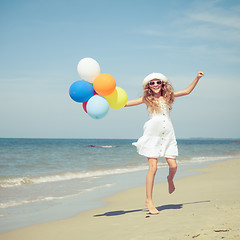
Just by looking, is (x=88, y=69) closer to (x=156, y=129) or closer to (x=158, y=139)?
(x=156, y=129)

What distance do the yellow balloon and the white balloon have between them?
1.21 ft

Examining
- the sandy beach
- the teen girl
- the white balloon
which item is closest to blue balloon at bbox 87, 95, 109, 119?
the white balloon

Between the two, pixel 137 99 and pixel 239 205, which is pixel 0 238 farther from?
pixel 239 205

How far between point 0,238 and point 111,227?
1.38 metres

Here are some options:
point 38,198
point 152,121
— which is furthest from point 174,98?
point 38,198

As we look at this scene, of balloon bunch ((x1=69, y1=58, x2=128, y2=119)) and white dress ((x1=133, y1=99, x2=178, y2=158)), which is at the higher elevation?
balloon bunch ((x1=69, y1=58, x2=128, y2=119))

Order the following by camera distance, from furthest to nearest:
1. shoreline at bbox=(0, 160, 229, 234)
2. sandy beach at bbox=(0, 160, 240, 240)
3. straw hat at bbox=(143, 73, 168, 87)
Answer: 1. shoreline at bbox=(0, 160, 229, 234)
2. straw hat at bbox=(143, 73, 168, 87)
3. sandy beach at bbox=(0, 160, 240, 240)

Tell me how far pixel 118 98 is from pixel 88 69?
1.96 ft

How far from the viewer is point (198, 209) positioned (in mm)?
4586

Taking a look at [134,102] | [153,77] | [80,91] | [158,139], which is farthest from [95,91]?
[158,139]

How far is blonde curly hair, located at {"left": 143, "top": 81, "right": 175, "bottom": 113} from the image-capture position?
4547 mm

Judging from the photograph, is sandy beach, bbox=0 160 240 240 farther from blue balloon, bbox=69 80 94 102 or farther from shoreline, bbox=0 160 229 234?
blue balloon, bbox=69 80 94 102

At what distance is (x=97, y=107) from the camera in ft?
14.6

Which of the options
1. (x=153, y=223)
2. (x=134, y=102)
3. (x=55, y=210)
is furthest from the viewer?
(x=55, y=210)
